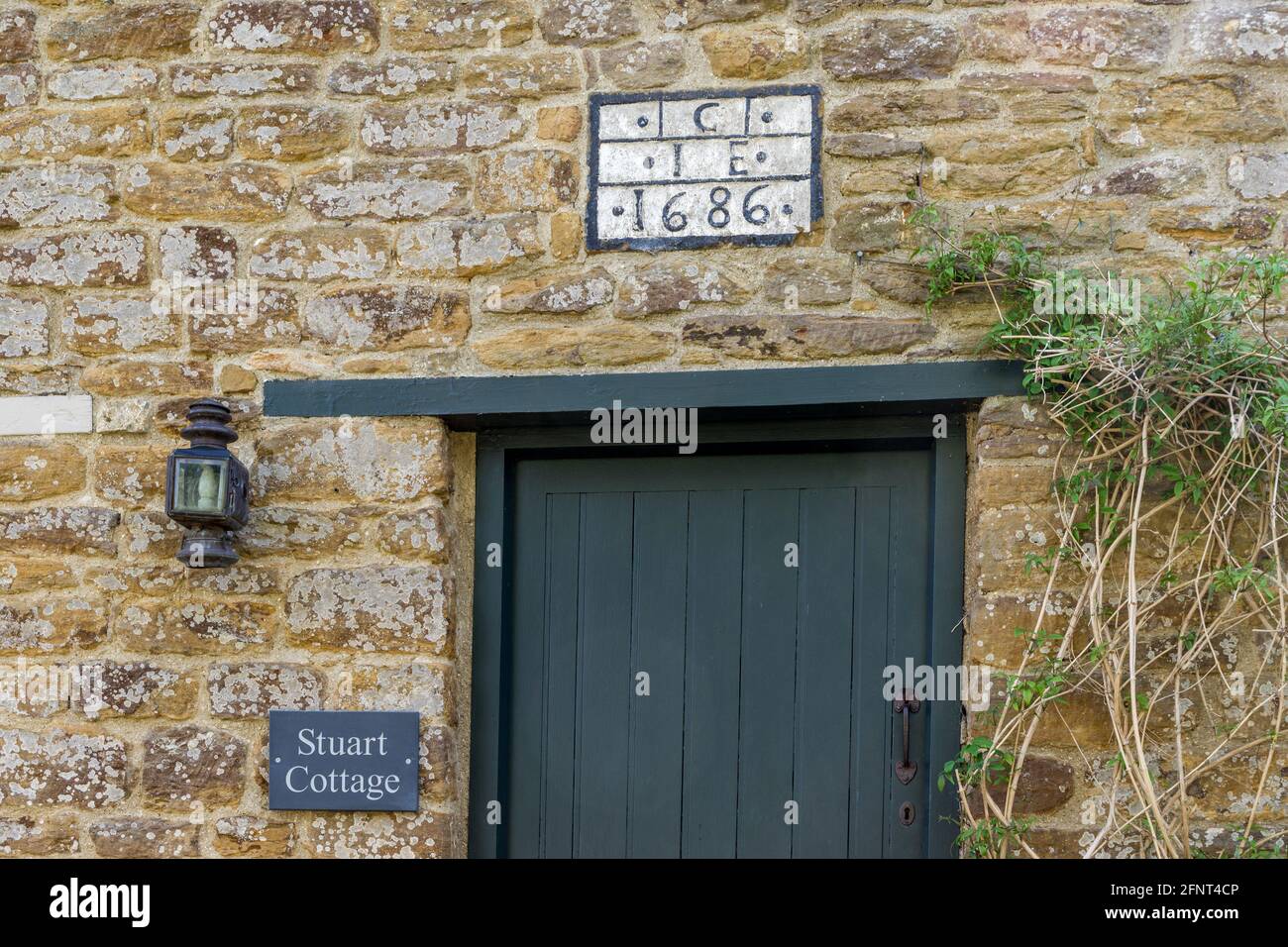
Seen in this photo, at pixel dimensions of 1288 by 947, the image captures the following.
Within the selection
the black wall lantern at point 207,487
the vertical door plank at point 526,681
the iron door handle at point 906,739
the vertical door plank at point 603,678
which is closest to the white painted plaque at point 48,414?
the black wall lantern at point 207,487

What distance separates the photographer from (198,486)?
3623 millimetres

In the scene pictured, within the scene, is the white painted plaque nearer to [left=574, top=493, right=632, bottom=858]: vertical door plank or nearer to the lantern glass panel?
the lantern glass panel

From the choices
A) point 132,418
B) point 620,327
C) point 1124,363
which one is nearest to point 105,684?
point 132,418

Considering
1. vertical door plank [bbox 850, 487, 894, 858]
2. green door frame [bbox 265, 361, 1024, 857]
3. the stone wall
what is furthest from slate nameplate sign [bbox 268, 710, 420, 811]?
vertical door plank [bbox 850, 487, 894, 858]

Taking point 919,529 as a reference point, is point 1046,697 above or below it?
below

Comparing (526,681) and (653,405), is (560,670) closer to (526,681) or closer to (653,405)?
(526,681)

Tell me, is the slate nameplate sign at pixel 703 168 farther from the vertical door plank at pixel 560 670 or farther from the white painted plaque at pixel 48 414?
the white painted plaque at pixel 48 414

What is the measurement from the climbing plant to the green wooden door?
328 millimetres

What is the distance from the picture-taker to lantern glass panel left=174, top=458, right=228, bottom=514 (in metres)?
3.62

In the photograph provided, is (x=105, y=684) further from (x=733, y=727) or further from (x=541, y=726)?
(x=733, y=727)

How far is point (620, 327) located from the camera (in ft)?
12.4

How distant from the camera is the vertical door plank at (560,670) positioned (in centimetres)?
384

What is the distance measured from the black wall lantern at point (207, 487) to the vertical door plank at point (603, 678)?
913 millimetres

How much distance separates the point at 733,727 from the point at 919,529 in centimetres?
70
